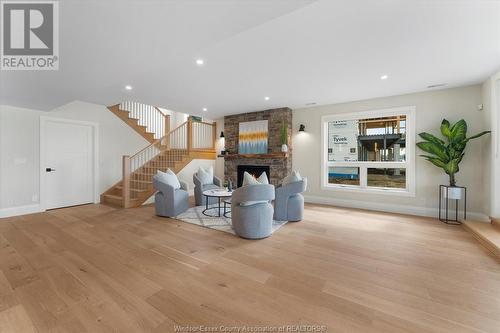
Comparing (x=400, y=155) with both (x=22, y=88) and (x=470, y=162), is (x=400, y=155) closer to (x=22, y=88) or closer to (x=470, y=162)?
(x=470, y=162)

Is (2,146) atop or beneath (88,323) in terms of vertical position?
atop

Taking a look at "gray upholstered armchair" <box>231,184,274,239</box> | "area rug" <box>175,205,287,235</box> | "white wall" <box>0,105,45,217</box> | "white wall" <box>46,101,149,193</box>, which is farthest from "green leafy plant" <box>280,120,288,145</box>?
"white wall" <box>0,105,45,217</box>

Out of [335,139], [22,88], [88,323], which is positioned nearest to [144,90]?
[22,88]

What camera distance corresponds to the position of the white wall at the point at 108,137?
5180mm

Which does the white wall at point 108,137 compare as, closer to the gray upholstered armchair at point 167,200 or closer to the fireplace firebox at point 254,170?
the gray upholstered armchair at point 167,200

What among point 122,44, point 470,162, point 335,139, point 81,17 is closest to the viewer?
point 81,17

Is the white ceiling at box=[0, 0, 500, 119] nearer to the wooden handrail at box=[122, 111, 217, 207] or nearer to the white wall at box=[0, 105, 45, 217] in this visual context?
the white wall at box=[0, 105, 45, 217]

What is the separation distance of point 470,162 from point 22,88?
27.0ft

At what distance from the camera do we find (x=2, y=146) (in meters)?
4.13

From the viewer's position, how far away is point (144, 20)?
1709 millimetres

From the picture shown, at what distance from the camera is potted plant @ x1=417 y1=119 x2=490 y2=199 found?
3826 millimetres

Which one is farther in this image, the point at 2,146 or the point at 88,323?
the point at 2,146

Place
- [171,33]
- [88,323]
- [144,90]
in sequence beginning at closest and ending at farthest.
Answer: [88,323] < [171,33] < [144,90]

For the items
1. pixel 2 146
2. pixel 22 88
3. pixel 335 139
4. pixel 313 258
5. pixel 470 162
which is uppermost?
pixel 22 88
